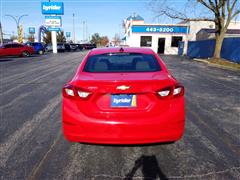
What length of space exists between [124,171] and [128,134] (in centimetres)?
52

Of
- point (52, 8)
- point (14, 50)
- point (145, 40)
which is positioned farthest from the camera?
point (52, 8)

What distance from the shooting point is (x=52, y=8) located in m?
40.7

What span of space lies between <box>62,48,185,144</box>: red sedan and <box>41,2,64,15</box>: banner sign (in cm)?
4191

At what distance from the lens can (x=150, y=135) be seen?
300 cm

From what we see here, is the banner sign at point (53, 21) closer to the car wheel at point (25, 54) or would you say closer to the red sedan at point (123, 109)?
the car wheel at point (25, 54)

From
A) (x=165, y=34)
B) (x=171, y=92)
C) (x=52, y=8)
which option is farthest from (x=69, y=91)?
(x=52, y=8)

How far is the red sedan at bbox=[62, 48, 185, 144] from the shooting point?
295cm

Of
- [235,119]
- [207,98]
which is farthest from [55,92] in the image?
[235,119]

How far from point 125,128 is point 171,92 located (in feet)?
2.64

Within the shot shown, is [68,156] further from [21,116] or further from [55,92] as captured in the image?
[55,92]

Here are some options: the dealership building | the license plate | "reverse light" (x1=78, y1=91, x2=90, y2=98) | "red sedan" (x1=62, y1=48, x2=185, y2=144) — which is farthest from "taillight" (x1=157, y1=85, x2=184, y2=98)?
the dealership building

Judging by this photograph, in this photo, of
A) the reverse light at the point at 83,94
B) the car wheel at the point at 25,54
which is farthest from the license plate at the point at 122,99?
the car wheel at the point at 25,54

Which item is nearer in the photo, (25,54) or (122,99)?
(122,99)

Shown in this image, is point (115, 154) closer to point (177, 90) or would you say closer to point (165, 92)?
point (165, 92)
